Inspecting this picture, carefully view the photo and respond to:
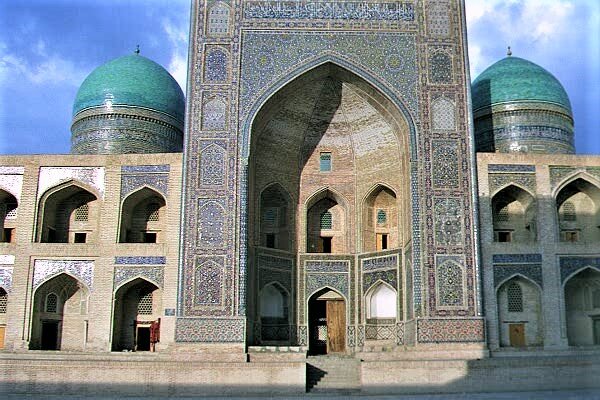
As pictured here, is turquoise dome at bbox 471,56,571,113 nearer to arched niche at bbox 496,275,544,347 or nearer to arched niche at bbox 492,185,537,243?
arched niche at bbox 492,185,537,243

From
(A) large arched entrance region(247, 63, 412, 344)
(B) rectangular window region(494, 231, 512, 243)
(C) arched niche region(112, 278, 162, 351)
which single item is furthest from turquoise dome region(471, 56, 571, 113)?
(C) arched niche region(112, 278, 162, 351)

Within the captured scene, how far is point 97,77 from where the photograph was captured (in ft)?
52.8

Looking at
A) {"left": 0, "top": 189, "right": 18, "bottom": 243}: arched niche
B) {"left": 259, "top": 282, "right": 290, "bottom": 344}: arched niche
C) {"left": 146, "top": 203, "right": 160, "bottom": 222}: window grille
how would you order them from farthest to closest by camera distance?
1. {"left": 146, "top": 203, "right": 160, "bottom": 222}: window grille
2. {"left": 0, "top": 189, "right": 18, "bottom": 243}: arched niche
3. {"left": 259, "top": 282, "right": 290, "bottom": 344}: arched niche

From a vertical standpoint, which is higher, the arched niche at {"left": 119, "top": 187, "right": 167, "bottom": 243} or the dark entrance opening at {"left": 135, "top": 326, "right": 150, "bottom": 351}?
the arched niche at {"left": 119, "top": 187, "right": 167, "bottom": 243}

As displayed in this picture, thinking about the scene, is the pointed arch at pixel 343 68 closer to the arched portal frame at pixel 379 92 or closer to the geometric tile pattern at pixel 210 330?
the arched portal frame at pixel 379 92

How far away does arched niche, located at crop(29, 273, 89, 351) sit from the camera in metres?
12.7

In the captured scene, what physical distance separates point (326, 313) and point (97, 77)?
7.87 m

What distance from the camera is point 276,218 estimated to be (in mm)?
13844

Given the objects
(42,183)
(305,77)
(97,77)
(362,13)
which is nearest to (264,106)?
(305,77)

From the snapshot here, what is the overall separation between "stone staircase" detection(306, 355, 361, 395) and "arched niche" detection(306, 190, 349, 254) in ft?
9.20

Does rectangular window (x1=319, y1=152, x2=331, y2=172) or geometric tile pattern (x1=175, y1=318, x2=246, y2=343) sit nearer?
geometric tile pattern (x1=175, y1=318, x2=246, y2=343)

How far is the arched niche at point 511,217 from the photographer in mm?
→ 13391

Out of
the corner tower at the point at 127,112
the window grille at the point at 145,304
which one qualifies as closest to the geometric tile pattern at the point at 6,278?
the window grille at the point at 145,304

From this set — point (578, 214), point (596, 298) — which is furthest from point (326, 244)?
point (596, 298)
